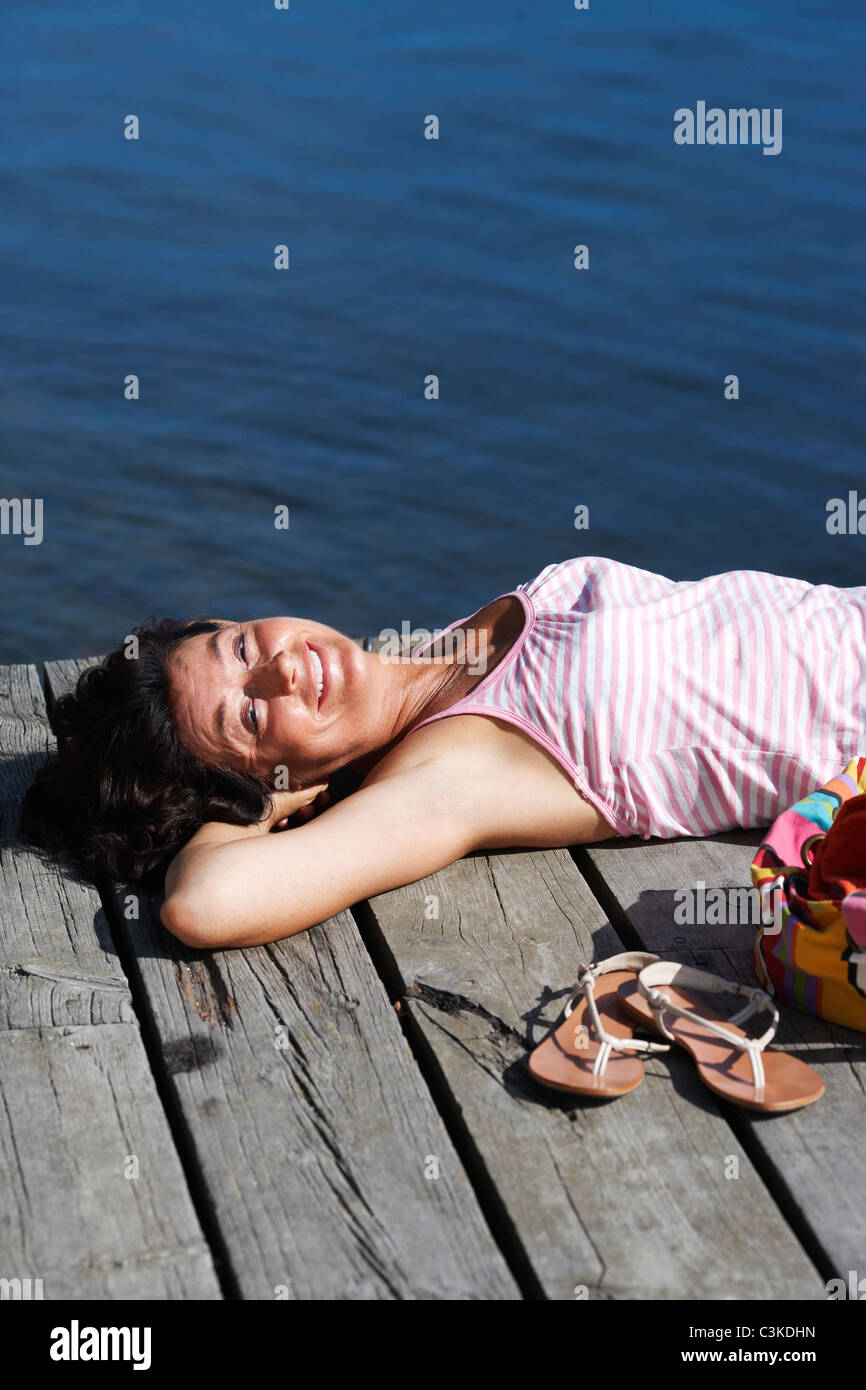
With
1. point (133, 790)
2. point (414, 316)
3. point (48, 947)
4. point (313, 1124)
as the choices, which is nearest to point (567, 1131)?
point (313, 1124)

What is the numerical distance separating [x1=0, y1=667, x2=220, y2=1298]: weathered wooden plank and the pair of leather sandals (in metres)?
0.67

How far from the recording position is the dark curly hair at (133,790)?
3.12m

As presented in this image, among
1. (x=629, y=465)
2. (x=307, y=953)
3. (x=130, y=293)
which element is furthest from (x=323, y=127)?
(x=307, y=953)

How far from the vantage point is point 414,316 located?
8.68 metres

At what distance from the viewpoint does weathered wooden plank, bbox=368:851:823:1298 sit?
7.11 ft

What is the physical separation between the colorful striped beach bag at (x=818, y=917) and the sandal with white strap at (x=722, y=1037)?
79 mm

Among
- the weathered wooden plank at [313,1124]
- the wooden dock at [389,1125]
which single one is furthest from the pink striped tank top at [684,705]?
the weathered wooden plank at [313,1124]

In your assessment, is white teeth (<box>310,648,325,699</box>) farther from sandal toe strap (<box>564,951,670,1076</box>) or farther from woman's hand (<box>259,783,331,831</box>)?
sandal toe strap (<box>564,951,670,1076</box>)

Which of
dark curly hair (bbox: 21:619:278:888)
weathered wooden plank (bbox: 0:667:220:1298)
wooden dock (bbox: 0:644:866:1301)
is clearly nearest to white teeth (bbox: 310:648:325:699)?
dark curly hair (bbox: 21:619:278:888)

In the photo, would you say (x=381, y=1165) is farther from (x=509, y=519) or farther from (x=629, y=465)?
(x=629, y=465)

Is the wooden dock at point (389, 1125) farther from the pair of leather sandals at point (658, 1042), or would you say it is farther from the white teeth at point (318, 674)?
the white teeth at point (318, 674)

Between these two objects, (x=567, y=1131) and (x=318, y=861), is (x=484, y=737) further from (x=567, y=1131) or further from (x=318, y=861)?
(x=567, y=1131)

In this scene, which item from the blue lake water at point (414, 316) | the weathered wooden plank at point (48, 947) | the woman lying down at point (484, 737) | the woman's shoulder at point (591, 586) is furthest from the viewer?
the blue lake water at point (414, 316)

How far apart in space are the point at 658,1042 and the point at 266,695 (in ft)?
3.73
